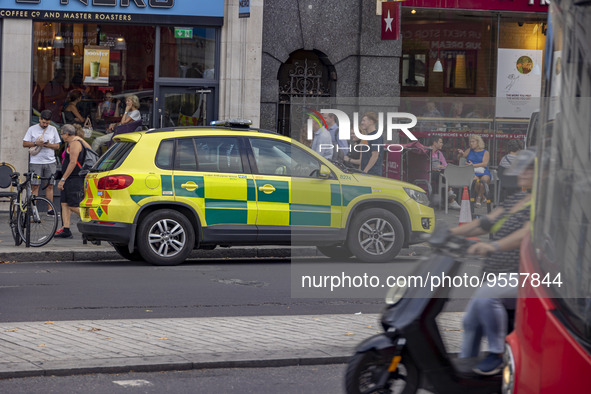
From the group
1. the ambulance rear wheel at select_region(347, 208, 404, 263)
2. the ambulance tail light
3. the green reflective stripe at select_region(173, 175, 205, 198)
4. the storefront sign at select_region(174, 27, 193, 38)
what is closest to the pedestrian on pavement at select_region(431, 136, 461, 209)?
the ambulance rear wheel at select_region(347, 208, 404, 263)

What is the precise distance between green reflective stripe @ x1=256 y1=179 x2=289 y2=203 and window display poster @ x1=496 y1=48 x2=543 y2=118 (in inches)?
344

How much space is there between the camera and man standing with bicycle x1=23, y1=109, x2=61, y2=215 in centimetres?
1680

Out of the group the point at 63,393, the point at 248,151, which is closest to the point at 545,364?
the point at 63,393

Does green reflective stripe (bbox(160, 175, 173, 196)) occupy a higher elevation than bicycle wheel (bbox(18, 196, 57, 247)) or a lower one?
higher

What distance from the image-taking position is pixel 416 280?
16.4 feet

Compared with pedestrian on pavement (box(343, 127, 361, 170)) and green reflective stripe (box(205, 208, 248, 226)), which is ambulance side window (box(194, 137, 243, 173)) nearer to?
green reflective stripe (box(205, 208, 248, 226))

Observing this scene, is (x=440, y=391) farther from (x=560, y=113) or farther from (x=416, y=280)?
(x=560, y=113)

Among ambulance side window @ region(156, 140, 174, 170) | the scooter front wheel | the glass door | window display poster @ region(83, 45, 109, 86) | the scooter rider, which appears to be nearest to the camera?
the scooter front wheel

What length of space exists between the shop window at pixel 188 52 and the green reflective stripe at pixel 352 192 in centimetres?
728

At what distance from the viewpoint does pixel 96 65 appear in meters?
18.5

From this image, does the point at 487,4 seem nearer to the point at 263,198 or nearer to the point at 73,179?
the point at 263,198

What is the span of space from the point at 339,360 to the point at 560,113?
3.53 m

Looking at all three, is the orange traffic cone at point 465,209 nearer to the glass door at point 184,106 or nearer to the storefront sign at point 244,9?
the storefront sign at point 244,9

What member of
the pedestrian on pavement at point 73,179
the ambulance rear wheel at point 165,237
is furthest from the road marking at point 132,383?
the pedestrian on pavement at point 73,179
